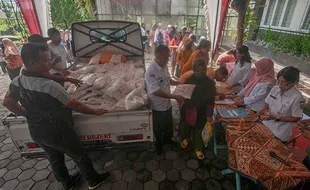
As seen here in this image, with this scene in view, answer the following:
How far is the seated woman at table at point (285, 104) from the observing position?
2.13 meters

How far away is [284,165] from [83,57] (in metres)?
4.80

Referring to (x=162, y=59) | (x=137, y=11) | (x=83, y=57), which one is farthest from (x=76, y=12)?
(x=162, y=59)

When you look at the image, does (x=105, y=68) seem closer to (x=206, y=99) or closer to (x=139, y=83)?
(x=139, y=83)

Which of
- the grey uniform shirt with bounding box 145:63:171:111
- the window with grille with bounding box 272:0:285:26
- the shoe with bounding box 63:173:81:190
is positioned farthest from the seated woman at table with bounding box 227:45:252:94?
the window with grille with bounding box 272:0:285:26

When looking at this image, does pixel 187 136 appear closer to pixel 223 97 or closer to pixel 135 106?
pixel 223 97

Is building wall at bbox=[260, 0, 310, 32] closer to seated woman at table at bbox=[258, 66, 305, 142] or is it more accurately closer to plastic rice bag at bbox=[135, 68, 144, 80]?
seated woman at table at bbox=[258, 66, 305, 142]

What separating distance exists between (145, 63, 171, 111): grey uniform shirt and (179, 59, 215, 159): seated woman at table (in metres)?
0.33

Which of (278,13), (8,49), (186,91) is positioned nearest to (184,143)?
(186,91)

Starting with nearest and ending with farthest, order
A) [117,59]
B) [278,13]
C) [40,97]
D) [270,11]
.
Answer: [40,97] < [117,59] < [278,13] < [270,11]

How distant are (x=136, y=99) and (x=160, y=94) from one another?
370mm

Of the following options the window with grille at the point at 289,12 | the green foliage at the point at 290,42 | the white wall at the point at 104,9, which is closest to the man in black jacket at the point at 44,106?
the green foliage at the point at 290,42

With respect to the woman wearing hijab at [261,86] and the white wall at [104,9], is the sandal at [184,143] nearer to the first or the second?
the woman wearing hijab at [261,86]

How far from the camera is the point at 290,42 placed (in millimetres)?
8297

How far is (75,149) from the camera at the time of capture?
211cm
